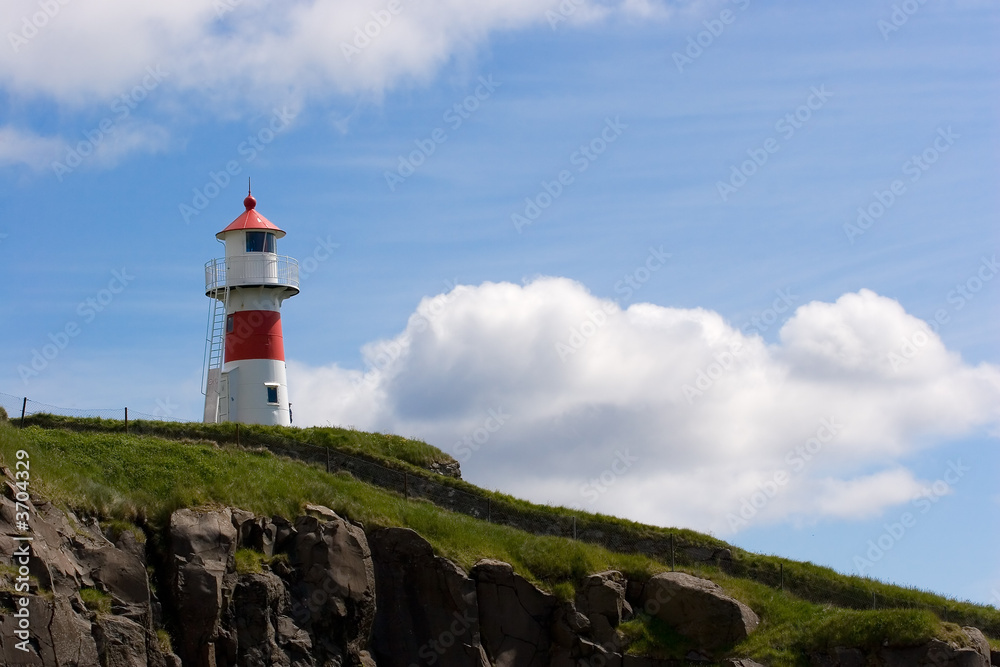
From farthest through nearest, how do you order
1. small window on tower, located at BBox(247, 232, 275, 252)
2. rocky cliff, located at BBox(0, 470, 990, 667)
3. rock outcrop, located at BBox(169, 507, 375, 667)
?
small window on tower, located at BBox(247, 232, 275, 252), rock outcrop, located at BBox(169, 507, 375, 667), rocky cliff, located at BBox(0, 470, 990, 667)

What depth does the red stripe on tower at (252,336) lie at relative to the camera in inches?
1624

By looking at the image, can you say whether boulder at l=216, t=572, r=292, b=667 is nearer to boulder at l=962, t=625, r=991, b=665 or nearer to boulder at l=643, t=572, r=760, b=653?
boulder at l=643, t=572, r=760, b=653

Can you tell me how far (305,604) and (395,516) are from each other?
167 inches

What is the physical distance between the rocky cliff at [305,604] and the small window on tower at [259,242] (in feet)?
52.4

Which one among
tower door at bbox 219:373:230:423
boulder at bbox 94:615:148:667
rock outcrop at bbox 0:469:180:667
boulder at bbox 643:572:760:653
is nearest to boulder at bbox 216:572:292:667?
rock outcrop at bbox 0:469:180:667

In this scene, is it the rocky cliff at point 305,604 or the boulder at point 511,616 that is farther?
the boulder at point 511,616

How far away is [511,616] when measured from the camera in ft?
97.0

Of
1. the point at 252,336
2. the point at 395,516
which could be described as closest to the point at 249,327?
the point at 252,336

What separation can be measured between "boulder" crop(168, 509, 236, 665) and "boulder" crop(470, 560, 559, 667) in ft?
22.8

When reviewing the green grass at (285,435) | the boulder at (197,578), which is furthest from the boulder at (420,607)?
the green grass at (285,435)

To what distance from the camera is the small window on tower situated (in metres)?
42.3

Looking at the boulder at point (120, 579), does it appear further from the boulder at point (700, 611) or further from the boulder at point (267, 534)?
the boulder at point (700, 611)

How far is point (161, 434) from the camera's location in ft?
113

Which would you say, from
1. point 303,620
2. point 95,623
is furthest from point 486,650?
point 95,623
